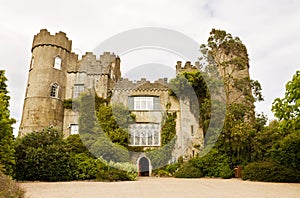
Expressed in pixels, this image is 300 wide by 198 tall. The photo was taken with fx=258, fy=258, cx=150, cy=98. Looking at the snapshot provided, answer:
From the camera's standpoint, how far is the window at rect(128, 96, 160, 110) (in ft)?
82.1

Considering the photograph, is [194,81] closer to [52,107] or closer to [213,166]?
[213,166]

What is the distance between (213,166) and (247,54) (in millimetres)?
12658

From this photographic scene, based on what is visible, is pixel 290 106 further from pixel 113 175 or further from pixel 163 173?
pixel 163 173

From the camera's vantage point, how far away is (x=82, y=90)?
25.6 m

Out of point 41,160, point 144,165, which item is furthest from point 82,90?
point 41,160

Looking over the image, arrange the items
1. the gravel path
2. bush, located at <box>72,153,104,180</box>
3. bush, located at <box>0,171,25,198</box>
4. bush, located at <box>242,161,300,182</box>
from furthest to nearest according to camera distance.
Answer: bush, located at <box>72,153,104,180</box> < bush, located at <box>242,161,300,182</box> < the gravel path < bush, located at <box>0,171,25,198</box>

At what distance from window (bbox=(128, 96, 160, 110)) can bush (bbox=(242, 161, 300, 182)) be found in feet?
38.1

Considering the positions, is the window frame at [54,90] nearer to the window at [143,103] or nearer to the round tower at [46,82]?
the round tower at [46,82]

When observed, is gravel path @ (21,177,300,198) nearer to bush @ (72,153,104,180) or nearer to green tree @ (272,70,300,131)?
green tree @ (272,70,300,131)

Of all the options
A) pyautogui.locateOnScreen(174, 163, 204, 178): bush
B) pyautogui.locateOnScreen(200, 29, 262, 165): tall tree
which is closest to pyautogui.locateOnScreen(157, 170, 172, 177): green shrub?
pyautogui.locateOnScreen(174, 163, 204, 178): bush

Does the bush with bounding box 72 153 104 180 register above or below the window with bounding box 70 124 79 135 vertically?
below

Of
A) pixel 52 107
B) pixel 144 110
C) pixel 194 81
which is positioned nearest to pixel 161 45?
pixel 194 81

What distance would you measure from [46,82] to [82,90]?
342 centimetres

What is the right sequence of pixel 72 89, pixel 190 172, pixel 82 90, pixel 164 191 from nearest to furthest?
pixel 164 191 → pixel 190 172 → pixel 82 90 → pixel 72 89
